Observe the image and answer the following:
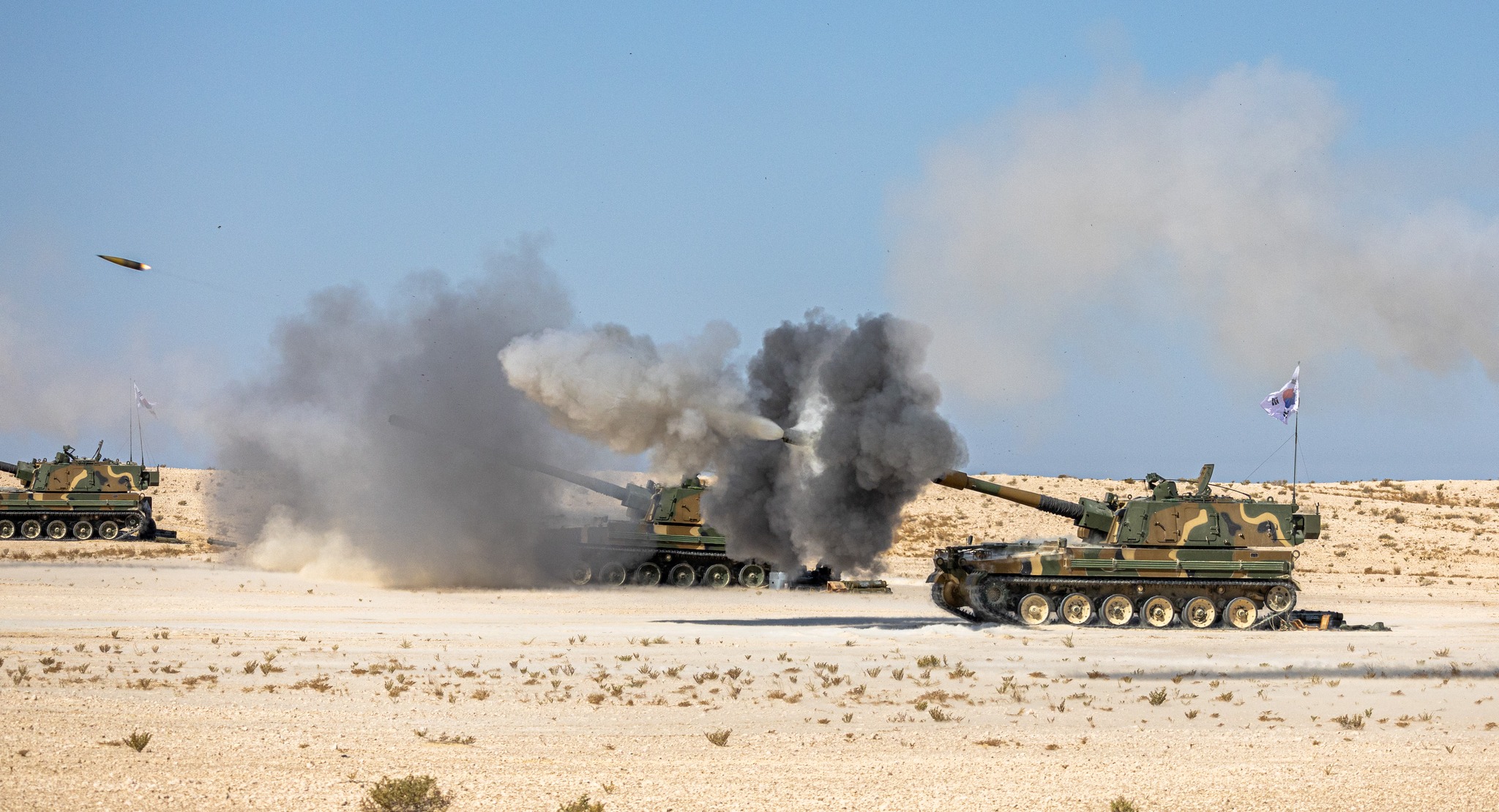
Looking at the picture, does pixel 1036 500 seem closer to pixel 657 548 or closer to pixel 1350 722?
pixel 657 548

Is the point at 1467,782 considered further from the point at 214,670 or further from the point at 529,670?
the point at 214,670

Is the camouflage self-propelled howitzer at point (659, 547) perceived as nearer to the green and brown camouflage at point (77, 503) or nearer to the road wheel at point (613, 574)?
the road wheel at point (613, 574)

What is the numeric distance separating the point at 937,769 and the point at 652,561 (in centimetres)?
2600

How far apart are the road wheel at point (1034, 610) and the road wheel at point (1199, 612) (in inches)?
110

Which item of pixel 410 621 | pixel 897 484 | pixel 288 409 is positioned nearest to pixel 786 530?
pixel 897 484

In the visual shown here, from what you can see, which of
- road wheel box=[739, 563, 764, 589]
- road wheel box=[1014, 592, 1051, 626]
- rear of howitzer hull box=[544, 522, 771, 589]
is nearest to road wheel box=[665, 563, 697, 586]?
rear of howitzer hull box=[544, 522, 771, 589]

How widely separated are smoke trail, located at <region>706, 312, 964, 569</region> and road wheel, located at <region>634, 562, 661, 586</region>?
1114 cm

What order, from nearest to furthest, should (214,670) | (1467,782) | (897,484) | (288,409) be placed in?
(1467,782) < (214,670) < (897,484) < (288,409)

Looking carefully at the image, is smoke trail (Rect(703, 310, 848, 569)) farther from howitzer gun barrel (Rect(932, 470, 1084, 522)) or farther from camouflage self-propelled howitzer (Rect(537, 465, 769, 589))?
camouflage self-propelled howitzer (Rect(537, 465, 769, 589))

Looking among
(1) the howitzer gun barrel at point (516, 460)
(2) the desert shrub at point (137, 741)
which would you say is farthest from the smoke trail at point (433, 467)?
(2) the desert shrub at point (137, 741)

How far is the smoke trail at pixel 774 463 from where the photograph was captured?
89.9ft

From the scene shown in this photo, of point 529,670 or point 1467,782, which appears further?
point 529,670

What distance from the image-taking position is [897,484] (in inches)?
1049

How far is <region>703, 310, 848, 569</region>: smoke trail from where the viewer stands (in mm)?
27406
